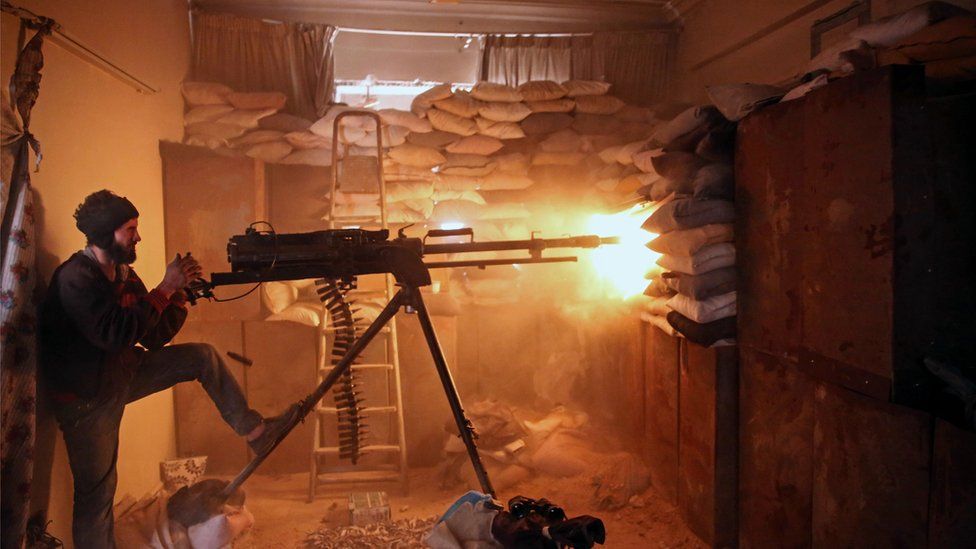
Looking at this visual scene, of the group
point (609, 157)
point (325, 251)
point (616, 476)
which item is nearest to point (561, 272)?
point (609, 157)

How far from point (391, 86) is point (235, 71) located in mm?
1271

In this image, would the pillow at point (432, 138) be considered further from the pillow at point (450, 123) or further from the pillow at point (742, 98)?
the pillow at point (742, 98)

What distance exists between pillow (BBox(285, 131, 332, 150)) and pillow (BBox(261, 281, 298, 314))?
3.43 ft

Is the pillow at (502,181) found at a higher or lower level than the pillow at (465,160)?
lower

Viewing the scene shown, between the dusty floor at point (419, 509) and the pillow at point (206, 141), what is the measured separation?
2.33 metres

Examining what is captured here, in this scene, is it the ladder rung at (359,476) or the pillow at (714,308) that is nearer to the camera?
the pillow at (714,308)

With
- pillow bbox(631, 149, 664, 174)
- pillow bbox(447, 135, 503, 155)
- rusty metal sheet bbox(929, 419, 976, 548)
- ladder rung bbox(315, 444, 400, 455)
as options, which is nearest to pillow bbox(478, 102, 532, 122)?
pillow bbox(447, 135, 503, 155)

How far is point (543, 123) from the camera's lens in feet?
15.5

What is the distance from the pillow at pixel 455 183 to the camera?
4730mm

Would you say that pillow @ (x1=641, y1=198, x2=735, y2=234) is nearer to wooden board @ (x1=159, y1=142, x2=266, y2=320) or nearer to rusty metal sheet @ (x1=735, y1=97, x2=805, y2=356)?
rusty metal sheet @ (x1=735, y1=97, x2=805, y2=356)

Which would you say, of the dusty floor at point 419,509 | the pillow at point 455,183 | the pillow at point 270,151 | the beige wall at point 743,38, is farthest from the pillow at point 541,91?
the dusty floor at point 419,509

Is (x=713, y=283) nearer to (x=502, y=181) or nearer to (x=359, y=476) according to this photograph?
(x=502, y=181)

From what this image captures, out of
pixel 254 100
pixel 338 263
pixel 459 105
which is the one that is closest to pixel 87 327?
pixel 338 263

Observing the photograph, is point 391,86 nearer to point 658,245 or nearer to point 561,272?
point 561,272
